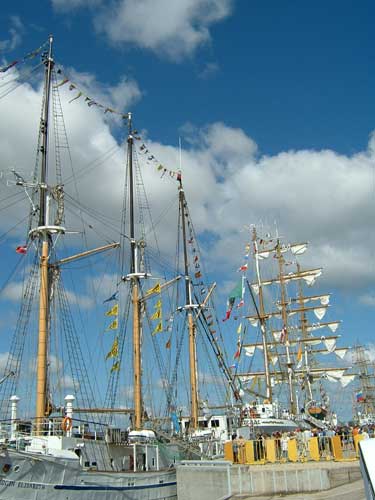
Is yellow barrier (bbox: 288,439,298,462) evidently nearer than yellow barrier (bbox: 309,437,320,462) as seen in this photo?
No

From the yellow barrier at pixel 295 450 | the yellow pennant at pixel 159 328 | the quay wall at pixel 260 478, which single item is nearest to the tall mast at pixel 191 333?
the yellow pennant at pixel 159 328

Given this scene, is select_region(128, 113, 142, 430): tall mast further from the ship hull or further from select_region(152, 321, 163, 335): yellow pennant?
the ship hull

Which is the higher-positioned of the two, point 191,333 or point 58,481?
point 191,333

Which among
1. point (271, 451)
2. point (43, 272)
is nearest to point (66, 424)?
point (43, 272)

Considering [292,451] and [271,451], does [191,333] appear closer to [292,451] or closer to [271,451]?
[271,451]

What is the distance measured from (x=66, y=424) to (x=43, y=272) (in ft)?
28.9

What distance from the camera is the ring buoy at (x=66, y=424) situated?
25.5 meters

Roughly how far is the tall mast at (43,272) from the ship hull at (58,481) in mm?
2057

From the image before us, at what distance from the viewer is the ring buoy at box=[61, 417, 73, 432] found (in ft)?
83.8

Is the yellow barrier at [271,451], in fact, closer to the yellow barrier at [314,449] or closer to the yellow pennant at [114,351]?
the yellow barrier at [314,449]

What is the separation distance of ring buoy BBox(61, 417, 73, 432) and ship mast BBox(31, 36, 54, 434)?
3.29 feet

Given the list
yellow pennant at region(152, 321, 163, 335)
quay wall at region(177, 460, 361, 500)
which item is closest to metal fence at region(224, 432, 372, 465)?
quay wall at region(177, 460, 361, 500)

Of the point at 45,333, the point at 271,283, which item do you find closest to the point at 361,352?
the point at 271,283

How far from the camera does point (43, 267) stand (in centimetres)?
3066
